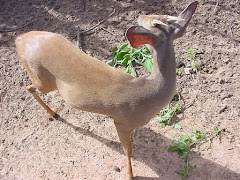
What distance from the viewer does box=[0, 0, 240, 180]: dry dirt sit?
3.07 metres

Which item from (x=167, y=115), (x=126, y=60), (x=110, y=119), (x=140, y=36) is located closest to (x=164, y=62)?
(x=140, y=36)

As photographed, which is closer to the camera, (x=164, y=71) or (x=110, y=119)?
(x=164, y=71)

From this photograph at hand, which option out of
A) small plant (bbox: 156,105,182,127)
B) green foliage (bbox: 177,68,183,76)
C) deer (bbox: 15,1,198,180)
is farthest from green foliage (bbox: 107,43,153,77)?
deer (bbox: 15,1,198,180)

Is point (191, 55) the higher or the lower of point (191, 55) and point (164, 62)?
the lower

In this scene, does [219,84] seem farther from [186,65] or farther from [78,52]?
[78,52]

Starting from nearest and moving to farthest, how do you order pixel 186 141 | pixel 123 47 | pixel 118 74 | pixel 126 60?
pixel 118 74, pixel 186 141, pixel 126 60, pixel 123 47

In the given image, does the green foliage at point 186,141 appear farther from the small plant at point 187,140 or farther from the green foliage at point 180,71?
the green foliage at point 180,71

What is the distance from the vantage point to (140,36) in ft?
6.64

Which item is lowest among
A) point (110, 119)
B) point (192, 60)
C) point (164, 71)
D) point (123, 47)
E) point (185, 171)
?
point (110, 119)

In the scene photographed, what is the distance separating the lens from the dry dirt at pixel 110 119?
121 inches

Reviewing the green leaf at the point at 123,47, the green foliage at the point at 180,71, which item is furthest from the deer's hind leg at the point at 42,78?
the green foliage at the point at 180,71

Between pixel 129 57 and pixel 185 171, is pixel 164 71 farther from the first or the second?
pixel 129 57

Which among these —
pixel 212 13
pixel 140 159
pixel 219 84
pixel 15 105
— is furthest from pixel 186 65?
pixel 15 105

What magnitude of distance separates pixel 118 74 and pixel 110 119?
3.85 ft
